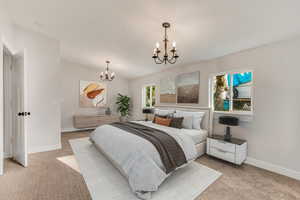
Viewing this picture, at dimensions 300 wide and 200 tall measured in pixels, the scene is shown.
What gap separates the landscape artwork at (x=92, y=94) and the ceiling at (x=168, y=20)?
2.40 meters

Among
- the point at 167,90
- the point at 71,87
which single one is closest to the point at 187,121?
the point at 167,90

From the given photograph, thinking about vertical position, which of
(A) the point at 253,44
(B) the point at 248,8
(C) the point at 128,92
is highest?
(B) the point at 248,8

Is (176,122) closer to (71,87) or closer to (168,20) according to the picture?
(168,20)

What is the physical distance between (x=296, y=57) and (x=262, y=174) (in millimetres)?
2173

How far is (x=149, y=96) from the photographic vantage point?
19.8ft

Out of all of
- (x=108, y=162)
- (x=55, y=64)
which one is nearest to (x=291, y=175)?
(x=108, y=162)

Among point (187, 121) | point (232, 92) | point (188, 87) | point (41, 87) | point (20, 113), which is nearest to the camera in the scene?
point (20, 113)

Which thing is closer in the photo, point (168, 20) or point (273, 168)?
point (168, 20)

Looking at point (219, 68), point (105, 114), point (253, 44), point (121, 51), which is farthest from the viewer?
point (105, 114)

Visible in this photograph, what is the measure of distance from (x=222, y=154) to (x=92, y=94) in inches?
214

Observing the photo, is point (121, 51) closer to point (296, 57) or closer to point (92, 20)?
point (92, 20)

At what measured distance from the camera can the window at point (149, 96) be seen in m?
5.74

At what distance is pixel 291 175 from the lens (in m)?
2.26

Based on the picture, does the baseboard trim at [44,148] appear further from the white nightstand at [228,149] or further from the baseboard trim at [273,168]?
the baseboard trim at [273,168]
